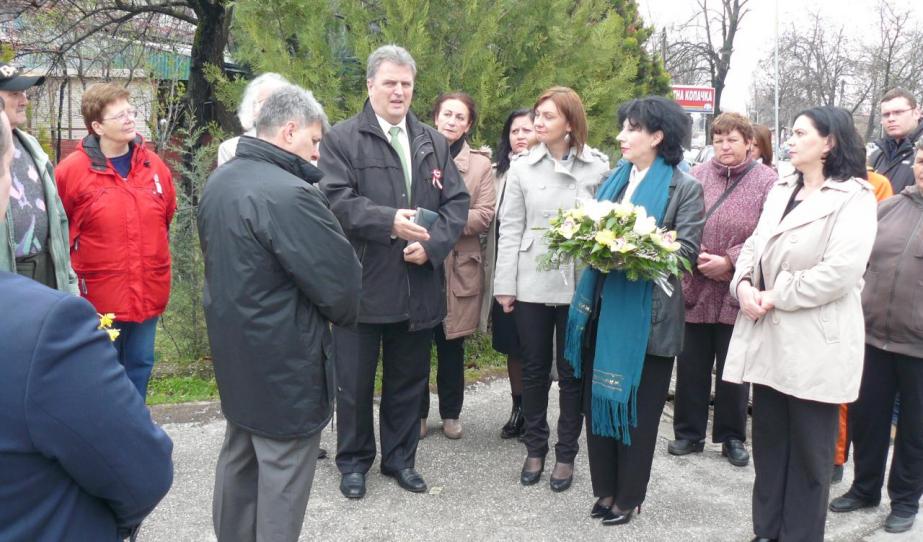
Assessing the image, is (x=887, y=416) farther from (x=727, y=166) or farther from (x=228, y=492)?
(x=228, y=492)

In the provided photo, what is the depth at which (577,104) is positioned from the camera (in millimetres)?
4129

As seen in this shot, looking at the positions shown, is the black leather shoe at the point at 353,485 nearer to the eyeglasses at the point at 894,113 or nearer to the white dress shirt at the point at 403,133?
the white dress shirt at the point at 403,133

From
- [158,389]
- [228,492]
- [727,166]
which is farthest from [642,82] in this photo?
[228,492]

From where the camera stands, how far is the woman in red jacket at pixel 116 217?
398 centimetres

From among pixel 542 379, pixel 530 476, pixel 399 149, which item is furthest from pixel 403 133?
pixel 530 476

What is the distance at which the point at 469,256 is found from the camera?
471cm

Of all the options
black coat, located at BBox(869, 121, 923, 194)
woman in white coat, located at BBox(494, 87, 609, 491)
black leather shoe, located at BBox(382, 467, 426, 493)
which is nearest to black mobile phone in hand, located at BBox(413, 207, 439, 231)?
woman in white coat, located at BBox(494, 87, 609, 491)

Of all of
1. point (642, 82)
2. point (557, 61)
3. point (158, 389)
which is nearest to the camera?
point (158, 389)

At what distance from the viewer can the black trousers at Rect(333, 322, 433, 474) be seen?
13.3 feet

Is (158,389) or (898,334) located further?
(158,389)

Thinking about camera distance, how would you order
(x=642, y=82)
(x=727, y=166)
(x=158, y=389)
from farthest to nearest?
(x=642, y=82)
(x=158, y=389)
(x=727, y=166)

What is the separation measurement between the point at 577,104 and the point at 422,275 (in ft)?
4.25

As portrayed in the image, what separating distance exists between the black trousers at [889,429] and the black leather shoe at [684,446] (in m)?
0.94

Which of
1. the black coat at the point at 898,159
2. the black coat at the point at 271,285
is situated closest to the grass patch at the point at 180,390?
the black coat at the point at 271,285
